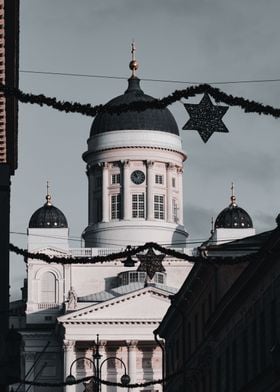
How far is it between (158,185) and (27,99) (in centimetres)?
12493

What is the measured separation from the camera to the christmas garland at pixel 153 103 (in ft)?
108

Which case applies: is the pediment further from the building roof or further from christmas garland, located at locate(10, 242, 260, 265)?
christmas garland, located at locate(10, 242, 260, 265)

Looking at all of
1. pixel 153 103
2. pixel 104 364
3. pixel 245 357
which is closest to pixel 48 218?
pixel 104 364

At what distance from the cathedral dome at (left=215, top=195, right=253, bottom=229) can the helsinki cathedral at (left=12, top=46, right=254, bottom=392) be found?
0.11 m

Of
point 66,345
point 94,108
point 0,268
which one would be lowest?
point 0,268

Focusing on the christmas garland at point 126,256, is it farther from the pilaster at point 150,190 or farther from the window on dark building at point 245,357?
the pilaster at point 150,190

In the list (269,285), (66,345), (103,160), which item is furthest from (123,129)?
(269,285)

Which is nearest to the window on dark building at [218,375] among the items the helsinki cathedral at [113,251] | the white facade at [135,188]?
the helsinki cathedral at [113,251]

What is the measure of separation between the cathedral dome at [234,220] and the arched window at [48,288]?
13957mm

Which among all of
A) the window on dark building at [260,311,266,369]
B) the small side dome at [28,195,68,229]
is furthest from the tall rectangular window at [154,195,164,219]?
the window on dark building at [260,311,266,369]

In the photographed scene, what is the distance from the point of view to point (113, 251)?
495ft

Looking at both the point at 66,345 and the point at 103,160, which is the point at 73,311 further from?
the point at 103,160

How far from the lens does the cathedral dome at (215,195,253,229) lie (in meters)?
151

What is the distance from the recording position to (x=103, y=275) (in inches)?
6088
